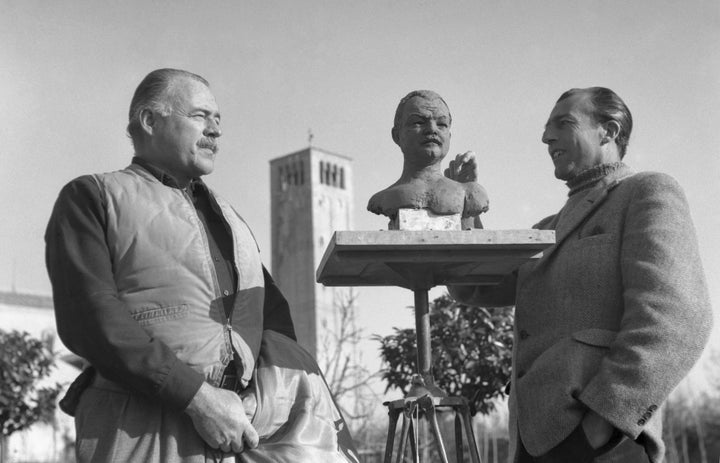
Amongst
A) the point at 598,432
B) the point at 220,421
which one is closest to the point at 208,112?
the point at 220,421

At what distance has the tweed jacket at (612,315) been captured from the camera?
257cm

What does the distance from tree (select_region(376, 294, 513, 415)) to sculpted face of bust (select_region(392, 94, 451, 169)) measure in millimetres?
4736

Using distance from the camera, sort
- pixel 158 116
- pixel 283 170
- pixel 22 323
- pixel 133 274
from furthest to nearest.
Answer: pixel 283 170
pixel 22 323
pixel 158 116
pixel 133 274

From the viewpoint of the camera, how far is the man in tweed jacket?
8.46ft

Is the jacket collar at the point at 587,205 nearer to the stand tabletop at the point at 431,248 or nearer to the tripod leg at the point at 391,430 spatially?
the stand tabletop at the point at 431,248

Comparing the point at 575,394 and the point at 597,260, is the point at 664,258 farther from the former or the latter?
the point at 575,394

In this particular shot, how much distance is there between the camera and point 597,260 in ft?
9.36

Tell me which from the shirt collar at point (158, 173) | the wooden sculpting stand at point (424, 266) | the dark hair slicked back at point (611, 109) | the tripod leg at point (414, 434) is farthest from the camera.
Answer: the dark hair slicked back at point (611, 109)

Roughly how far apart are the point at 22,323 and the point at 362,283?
137ft

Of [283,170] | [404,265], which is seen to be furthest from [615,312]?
[283,170]

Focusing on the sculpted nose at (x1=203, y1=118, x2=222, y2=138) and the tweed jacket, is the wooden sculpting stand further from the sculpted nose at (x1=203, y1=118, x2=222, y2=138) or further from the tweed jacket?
the sculpted nose at (x1=203, y1=118, x2=222, y2=138)

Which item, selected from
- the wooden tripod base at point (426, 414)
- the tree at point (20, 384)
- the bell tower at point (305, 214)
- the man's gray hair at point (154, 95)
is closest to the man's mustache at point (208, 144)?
the man's gray hair at point (154, 95)

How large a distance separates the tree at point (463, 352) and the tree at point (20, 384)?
5.56 metres

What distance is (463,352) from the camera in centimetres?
778
